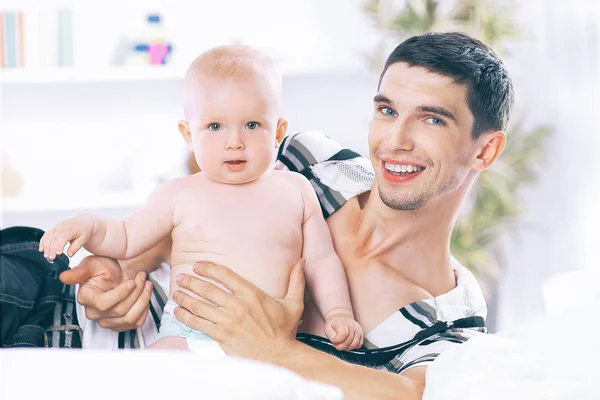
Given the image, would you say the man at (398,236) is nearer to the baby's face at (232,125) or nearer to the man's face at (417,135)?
the man's face at (417,135)

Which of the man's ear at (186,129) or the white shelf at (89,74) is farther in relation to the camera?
the white shelf at (89,74)

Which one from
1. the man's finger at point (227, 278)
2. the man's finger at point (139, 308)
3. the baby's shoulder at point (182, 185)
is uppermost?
the baby's shoulder at point (182, 185)

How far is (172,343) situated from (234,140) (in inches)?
14.9

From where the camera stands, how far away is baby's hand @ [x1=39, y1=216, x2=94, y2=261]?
1364 millimetres

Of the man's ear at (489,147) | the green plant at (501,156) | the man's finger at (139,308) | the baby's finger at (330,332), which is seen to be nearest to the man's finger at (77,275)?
the man's finger at (139,308)

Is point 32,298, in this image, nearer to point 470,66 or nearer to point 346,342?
point 346,342

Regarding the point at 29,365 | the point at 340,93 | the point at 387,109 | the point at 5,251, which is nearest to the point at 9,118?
the point at 340,93

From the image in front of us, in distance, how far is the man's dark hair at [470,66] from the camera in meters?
1.63

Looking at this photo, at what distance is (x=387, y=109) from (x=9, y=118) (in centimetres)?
256

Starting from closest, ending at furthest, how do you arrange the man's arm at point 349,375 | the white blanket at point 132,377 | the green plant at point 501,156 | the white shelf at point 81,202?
the white blanket at point 132,377 < the man's arm at point 349,375 < the green plant at point 501,156 < the white shelf at point 81,202

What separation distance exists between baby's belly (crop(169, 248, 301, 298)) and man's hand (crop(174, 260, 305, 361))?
0.07ft

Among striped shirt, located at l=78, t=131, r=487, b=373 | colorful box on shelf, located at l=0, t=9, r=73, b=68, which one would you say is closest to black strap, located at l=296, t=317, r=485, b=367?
striped shirt, located at l=78, t=131, r=487, b=373

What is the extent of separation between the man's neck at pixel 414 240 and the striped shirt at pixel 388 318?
6 cm

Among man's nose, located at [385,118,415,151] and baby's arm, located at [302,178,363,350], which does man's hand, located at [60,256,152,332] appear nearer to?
baby's arm, located at [302,178,363,350]
